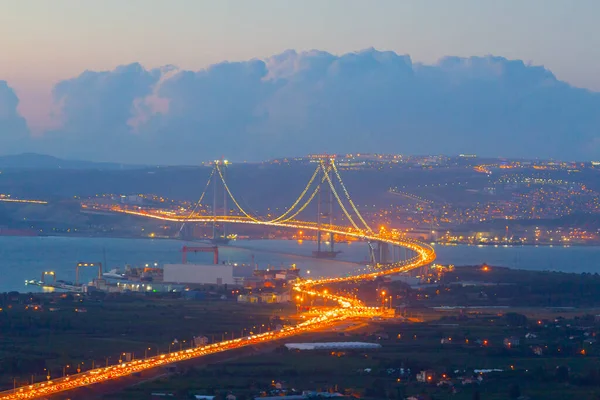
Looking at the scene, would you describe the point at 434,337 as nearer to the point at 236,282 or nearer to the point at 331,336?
the point at 331,336

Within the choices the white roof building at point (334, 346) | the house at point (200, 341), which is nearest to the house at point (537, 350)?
the white roof building at point (334, 346)

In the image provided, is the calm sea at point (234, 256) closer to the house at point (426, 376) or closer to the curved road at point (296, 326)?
the curved road at point (296, 326)

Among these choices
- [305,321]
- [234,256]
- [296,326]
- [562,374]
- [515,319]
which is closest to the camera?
[562,374]

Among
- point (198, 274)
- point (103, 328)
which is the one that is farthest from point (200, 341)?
point (198, 274)

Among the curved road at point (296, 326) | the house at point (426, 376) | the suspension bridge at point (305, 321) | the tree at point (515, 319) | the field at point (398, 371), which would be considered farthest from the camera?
the tree at point (515, 319)

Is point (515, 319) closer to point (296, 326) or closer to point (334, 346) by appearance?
point (296, 326)

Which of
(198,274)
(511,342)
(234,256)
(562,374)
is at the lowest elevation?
(562,374)
